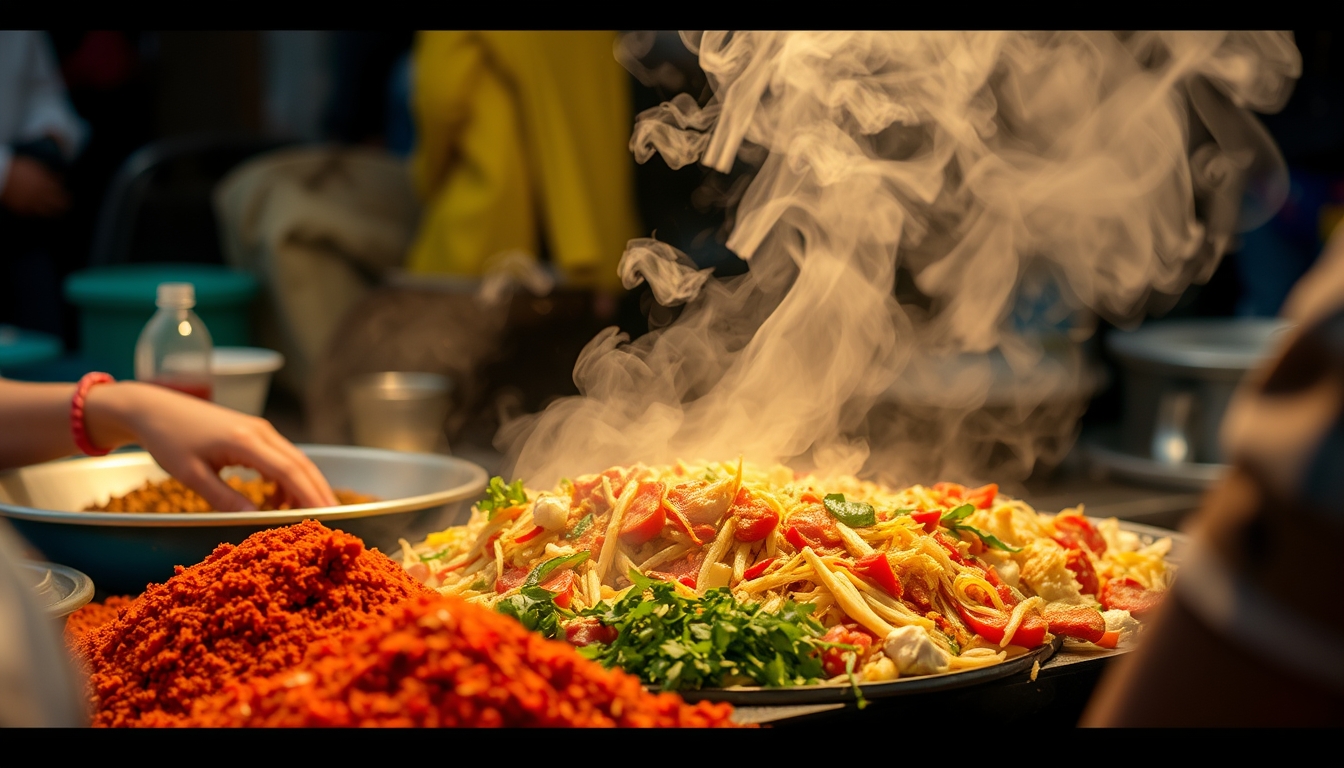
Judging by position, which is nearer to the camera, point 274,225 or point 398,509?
point 398,509

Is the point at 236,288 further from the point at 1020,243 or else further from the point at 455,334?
the point at 1020,243

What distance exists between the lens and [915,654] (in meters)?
1.27

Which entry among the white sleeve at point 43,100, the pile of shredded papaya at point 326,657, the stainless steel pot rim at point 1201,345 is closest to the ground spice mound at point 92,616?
the pile of shredded papaya at point 326,657

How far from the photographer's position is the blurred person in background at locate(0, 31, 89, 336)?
15.5ft

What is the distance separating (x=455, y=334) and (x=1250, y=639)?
359 cm

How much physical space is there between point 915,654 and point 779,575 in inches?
9.0

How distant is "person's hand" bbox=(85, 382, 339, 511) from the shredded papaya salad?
21 cm

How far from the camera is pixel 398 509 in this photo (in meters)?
1.72

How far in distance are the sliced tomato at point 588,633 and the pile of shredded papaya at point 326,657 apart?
16cm

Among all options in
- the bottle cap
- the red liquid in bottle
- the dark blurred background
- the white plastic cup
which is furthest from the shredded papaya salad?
the dark blurred background

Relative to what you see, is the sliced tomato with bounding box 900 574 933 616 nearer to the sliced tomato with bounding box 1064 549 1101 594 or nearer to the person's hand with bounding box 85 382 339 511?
the sliced tomato with bounding box 1064 549 1101 594

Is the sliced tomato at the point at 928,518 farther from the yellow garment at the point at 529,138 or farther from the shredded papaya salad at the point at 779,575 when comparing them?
the yellow garment at the point at 529,138

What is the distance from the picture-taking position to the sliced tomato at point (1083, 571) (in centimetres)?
162
